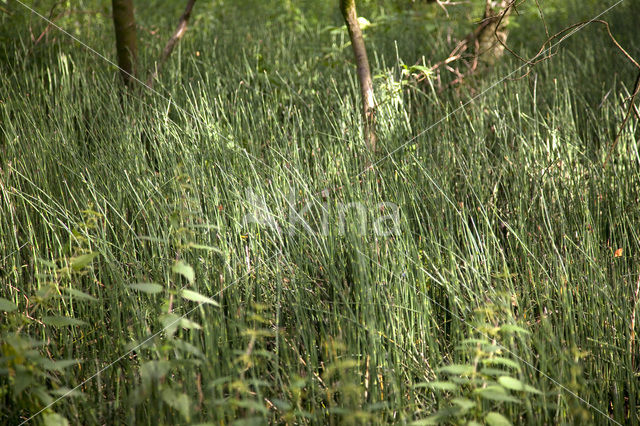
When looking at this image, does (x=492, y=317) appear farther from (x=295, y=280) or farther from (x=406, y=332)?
(x=295, y=280)

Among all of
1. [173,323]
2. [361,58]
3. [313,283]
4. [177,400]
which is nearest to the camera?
[177,400]

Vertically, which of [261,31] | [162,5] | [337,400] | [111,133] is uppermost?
[162,5]

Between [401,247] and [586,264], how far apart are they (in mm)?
471

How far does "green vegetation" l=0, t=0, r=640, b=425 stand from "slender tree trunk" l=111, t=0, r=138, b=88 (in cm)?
20

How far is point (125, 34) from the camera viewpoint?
9.08 feet

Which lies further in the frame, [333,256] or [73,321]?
[333,256]

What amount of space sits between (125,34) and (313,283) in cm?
180

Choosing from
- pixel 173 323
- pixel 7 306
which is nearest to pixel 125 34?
pixel 7 306

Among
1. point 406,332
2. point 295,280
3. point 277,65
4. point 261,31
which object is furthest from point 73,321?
point 261,31

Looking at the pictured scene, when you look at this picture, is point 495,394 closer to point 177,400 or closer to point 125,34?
point 177,400

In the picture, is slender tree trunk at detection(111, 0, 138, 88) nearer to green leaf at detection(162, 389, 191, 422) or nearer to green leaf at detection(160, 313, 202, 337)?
green leaf at detection(160, 313, 202, 337)

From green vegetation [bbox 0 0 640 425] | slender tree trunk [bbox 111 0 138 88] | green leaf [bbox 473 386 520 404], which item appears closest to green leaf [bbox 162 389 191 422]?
green vegetation [bbox 0 0 640 425]

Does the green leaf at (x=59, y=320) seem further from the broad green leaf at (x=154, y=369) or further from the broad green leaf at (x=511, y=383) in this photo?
the broad green leaf at (x=511, y=383)

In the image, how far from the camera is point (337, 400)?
4.18ft
